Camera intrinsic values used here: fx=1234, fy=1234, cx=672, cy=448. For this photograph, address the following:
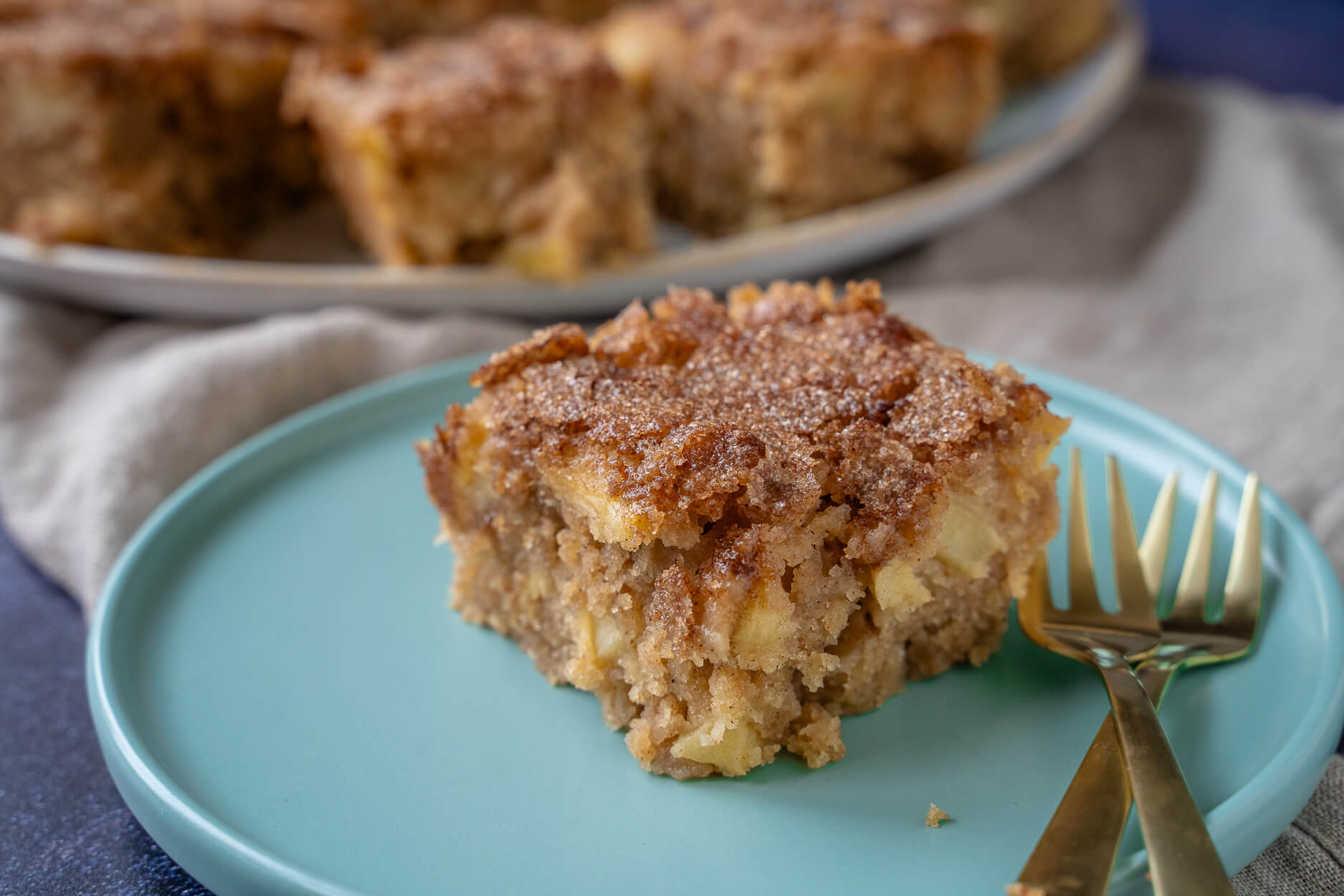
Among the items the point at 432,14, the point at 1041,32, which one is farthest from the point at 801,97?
the point at 432,14

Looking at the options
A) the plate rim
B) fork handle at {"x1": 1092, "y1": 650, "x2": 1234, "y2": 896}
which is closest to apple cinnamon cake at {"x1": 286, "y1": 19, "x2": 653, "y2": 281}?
the plate rim

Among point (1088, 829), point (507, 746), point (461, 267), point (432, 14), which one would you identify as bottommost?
point (507, 746)

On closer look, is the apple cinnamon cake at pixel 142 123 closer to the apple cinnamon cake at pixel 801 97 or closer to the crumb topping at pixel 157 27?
the crumb topping at pixel 157 27

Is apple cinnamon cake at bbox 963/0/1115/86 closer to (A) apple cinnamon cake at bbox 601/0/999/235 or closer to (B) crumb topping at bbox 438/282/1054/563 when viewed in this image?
(A) apple cinnamon cake at bbox 601/0/999/235

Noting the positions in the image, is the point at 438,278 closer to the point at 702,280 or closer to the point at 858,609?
the point at 702,280

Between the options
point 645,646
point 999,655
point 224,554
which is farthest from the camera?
point 224,554

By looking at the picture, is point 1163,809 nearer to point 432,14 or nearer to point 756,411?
point 756,411

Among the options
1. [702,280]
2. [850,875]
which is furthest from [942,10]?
[850,875]
